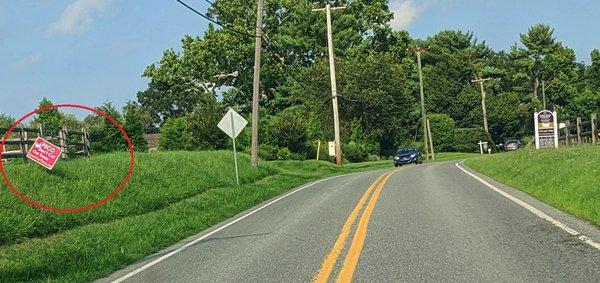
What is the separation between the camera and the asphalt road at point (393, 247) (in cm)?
763

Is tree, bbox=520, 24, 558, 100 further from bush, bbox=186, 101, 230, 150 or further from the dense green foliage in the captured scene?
bush, bbox=186, 101, 230, 150

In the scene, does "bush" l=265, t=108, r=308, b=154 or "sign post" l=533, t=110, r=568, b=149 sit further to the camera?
"bush" l=265, t=108, r=308, b=154

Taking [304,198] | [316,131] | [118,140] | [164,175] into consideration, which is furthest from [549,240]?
[316,131]

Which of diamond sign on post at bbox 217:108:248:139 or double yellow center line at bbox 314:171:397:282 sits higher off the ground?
diamond sign on post at bbox 217:108:248:139

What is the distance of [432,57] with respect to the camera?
327ft

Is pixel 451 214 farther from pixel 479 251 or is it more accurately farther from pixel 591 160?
pixel 591 160

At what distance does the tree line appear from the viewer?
5734cm

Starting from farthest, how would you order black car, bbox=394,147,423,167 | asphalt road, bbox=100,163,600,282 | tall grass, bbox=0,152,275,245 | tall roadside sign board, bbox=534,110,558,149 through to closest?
black car, bbox=394,147,423,167, tall roadside sign board, bbox=534,110,558,149, tall grass, bbox=0,152,275,245, asphalt road, bbox=100,163,600,282

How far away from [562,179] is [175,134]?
120ft

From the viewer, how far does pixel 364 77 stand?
6556cm

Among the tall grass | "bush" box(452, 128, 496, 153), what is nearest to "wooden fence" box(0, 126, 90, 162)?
the tall grass

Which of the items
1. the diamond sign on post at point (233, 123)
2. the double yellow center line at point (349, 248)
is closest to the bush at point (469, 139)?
the diamond sign on post at point (233, 123)

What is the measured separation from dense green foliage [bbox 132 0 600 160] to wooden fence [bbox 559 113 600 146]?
22.3 m

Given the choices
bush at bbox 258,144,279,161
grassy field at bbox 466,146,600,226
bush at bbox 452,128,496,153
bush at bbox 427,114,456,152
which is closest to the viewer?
grassy field at bbox 466,146,600,226
